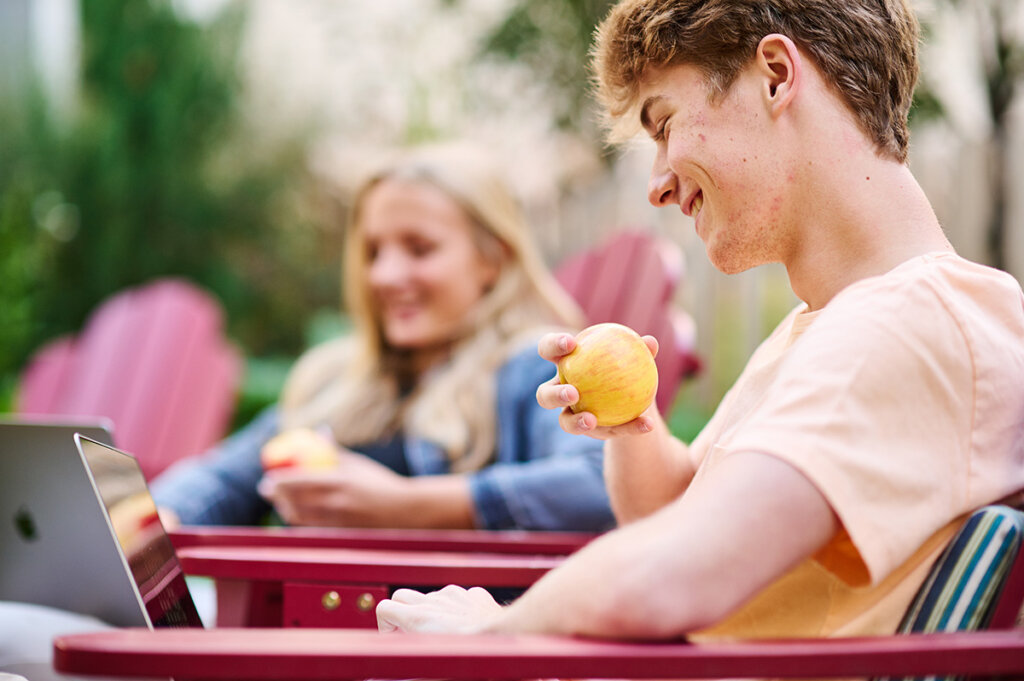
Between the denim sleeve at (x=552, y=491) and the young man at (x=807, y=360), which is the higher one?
the young man at (x=807, y=360)

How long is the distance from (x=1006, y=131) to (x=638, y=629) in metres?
4.59

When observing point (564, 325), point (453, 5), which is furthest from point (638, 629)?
point (453, 5)

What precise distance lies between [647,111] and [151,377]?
2723mm

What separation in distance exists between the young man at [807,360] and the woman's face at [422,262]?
1090 millimetres

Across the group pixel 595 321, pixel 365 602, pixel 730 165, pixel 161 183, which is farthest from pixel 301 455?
pixel 161 183

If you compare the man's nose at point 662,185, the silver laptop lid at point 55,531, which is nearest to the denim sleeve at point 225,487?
the silver laptop lid at point 55,531

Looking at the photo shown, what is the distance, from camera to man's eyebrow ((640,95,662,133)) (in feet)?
3.40

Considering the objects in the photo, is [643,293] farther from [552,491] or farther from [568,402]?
[568,402]

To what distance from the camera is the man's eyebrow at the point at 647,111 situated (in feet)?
3.40

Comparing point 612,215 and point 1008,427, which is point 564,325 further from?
point 612,215

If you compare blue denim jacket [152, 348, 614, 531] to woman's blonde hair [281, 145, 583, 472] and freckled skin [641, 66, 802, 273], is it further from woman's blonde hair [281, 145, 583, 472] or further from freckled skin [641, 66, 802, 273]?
freckled skin [641, 66, 802, 273]

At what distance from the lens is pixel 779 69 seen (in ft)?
3.16

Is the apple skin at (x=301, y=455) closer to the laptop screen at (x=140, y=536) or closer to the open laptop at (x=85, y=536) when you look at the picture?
the open laptop at (x=85, y=536)

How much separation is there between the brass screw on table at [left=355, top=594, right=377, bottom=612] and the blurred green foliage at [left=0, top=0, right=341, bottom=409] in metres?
7.99
